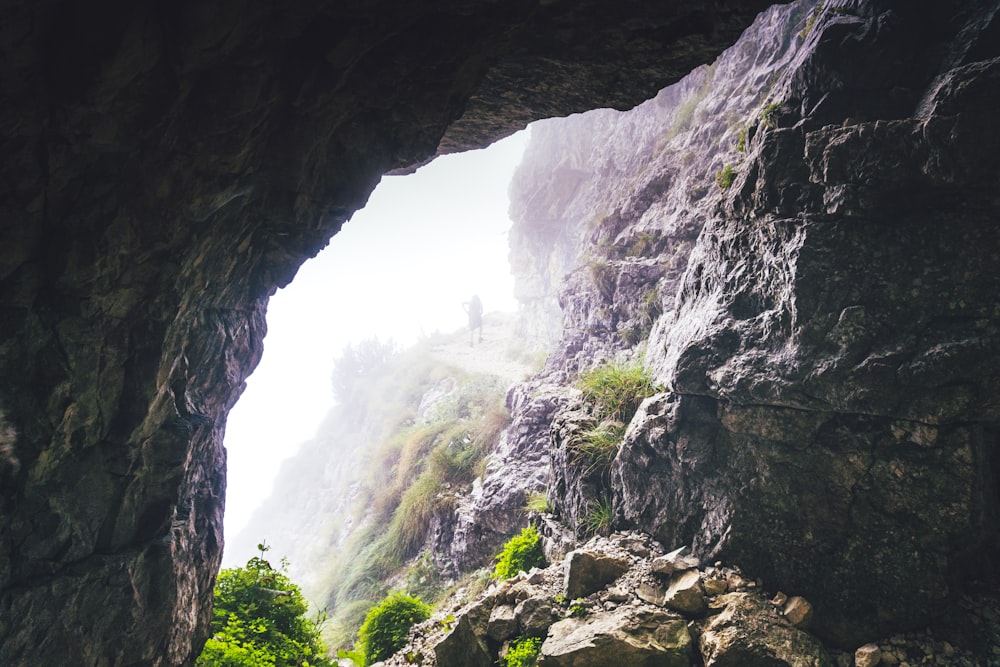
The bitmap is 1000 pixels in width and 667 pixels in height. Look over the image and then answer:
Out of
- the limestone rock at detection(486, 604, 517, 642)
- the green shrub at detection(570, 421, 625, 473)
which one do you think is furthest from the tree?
the green shrub at detection(570, 421, 625, 473)

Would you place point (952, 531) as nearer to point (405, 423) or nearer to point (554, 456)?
point (554, 456)

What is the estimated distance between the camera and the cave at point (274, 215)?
2410 millimetres

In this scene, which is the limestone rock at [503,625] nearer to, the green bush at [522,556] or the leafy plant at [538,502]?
the green bush at [522,556]

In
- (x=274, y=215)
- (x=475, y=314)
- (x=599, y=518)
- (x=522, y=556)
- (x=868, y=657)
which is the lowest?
(x=868, y=657)

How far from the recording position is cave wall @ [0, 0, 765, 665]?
7.50 ft

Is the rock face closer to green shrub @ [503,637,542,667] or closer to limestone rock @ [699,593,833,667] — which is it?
limestone rock @ [699,593,833,667]

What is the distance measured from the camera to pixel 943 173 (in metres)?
3.45

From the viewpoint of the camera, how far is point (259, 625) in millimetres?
4848

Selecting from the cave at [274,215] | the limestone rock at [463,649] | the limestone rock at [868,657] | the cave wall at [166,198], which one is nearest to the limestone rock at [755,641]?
the limestone rock at [868,657]

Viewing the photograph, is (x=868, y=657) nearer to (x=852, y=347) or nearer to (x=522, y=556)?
(x=852, y=347)

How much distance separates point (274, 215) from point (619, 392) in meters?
5.41

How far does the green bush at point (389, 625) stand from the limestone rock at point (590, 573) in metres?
2.63

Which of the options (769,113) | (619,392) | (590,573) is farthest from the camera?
(619,392)

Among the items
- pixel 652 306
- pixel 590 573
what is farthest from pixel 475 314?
pixel 590 573
